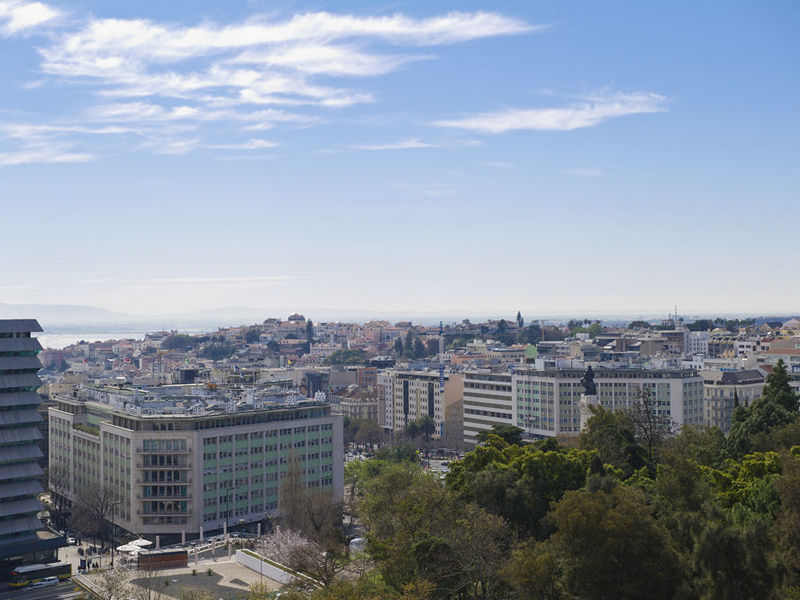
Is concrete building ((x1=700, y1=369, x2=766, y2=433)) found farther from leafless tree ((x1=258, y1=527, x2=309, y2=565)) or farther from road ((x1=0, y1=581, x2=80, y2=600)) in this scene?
road ((x1=0, y1=581, x2=80, y2=600))

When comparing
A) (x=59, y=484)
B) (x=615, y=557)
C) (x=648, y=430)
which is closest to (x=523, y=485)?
(x=615, y=557)

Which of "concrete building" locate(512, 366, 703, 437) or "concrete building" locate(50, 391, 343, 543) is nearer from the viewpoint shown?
"concrete building" locate(50, 391, 343, 543)

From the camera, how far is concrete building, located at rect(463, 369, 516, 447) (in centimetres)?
11231

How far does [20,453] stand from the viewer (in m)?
60.6

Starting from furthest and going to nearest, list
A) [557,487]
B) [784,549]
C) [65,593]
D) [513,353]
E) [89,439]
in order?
[513,353] → [89,439] → [65,593] → [557,487] → [784,549]

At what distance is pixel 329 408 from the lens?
76125 millimetres

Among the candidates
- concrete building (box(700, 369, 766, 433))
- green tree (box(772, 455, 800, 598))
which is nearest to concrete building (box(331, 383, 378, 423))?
concrete building (box(700, 369, 766, 433))

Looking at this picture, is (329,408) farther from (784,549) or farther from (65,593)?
(784,549)

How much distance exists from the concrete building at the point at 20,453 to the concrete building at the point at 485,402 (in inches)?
2411

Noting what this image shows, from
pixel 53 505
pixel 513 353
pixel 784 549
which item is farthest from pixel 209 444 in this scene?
pixel 513 353

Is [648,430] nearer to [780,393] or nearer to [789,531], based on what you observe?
[780,393]

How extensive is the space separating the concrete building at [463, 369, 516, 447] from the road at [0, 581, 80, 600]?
64145mm

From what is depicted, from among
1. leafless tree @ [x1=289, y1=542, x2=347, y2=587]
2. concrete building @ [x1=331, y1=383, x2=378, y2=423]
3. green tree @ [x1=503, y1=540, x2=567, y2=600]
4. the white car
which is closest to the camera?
green tree @ [x1=503, y1=540, x2=567, y2=600]

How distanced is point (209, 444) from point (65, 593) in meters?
16.2
